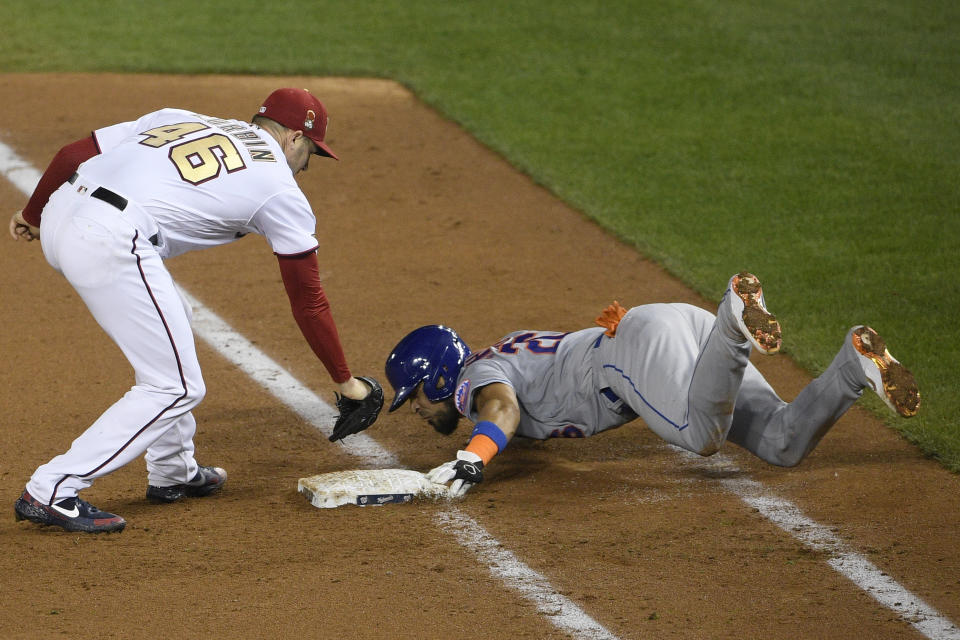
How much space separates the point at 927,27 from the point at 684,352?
944cm

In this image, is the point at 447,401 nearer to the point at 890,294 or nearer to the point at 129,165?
the point at 129,165

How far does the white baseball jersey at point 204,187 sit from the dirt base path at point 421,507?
1197mm

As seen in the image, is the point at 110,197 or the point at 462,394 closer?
the point at 110,197

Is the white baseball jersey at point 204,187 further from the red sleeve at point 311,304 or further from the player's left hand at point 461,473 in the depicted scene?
the player's left hand at point 461,473

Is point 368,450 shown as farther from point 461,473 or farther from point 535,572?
point 535,572

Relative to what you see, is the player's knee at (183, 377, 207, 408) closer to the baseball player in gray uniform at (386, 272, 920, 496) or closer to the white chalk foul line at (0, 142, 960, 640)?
the baseball player in gray uniform at (386, 272, 920, 496)

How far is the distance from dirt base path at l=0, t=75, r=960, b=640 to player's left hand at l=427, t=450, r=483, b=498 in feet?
0.31

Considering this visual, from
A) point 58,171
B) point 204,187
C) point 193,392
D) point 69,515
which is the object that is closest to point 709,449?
point 193,392

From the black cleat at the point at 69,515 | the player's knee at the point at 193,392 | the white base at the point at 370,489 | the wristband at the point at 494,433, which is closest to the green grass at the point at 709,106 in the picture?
the wristband at the point at 494,433

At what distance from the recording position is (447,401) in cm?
545

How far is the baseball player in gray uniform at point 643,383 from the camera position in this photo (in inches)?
185

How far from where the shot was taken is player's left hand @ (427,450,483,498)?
4957 millimetres

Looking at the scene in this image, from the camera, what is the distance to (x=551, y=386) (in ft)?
17.7

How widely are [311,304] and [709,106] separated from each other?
7.16 metres
